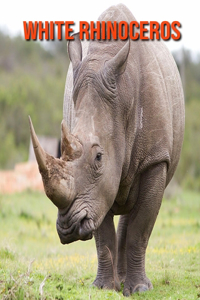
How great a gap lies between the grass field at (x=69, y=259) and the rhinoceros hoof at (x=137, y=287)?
0.30ft

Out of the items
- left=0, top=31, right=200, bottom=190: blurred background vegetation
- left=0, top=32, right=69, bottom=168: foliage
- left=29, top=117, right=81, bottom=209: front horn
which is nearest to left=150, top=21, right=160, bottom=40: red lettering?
left=29, top=117, right=81, bottom=209: front horn

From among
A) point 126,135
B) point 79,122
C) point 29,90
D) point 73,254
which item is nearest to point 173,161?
point 126,135

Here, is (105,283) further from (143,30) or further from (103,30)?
(143,30)

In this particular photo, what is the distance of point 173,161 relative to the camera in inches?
252

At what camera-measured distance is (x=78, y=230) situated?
15.8ft

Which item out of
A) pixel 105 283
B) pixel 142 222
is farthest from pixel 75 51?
pixel 105 283

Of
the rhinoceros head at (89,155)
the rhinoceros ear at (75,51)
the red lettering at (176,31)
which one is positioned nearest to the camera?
the rhinoceros head at (89,155)

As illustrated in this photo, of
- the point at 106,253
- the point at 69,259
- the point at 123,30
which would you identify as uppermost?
the point at 123,30

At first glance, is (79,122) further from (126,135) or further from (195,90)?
(195,90)

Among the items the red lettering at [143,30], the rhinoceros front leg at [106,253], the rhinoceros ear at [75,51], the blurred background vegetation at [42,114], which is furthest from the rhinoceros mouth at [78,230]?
the blurred background vegetation at [42,114]

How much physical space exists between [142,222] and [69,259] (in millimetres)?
2266

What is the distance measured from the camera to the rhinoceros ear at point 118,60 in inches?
207

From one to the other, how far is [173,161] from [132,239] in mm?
1026

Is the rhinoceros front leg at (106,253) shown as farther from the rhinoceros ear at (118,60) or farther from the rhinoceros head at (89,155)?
the rhinoceros ear at (118,60)
